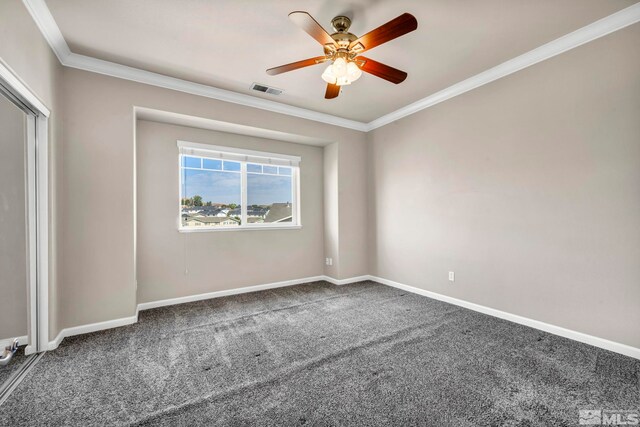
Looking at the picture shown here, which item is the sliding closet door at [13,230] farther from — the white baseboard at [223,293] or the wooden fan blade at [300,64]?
the wooden fan blade at [300,64]

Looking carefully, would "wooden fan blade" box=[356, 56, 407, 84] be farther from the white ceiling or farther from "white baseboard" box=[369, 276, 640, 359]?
"white baseboard" box=[369, 276, 640, 359]

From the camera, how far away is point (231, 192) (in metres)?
4.29

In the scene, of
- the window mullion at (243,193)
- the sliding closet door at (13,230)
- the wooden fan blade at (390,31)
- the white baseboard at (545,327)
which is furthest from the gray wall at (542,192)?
the sliding closet door at (13,230)

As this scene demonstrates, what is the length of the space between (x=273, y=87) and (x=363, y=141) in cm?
202

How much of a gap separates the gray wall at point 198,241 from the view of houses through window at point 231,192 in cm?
17

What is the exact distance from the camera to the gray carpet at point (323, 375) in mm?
1679

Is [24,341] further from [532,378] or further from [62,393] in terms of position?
[532,378]

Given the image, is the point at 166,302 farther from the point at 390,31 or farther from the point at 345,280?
the point at 390,31

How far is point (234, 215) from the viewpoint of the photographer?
430 centimetres

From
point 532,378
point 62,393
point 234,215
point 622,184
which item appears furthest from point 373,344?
point 234,215
